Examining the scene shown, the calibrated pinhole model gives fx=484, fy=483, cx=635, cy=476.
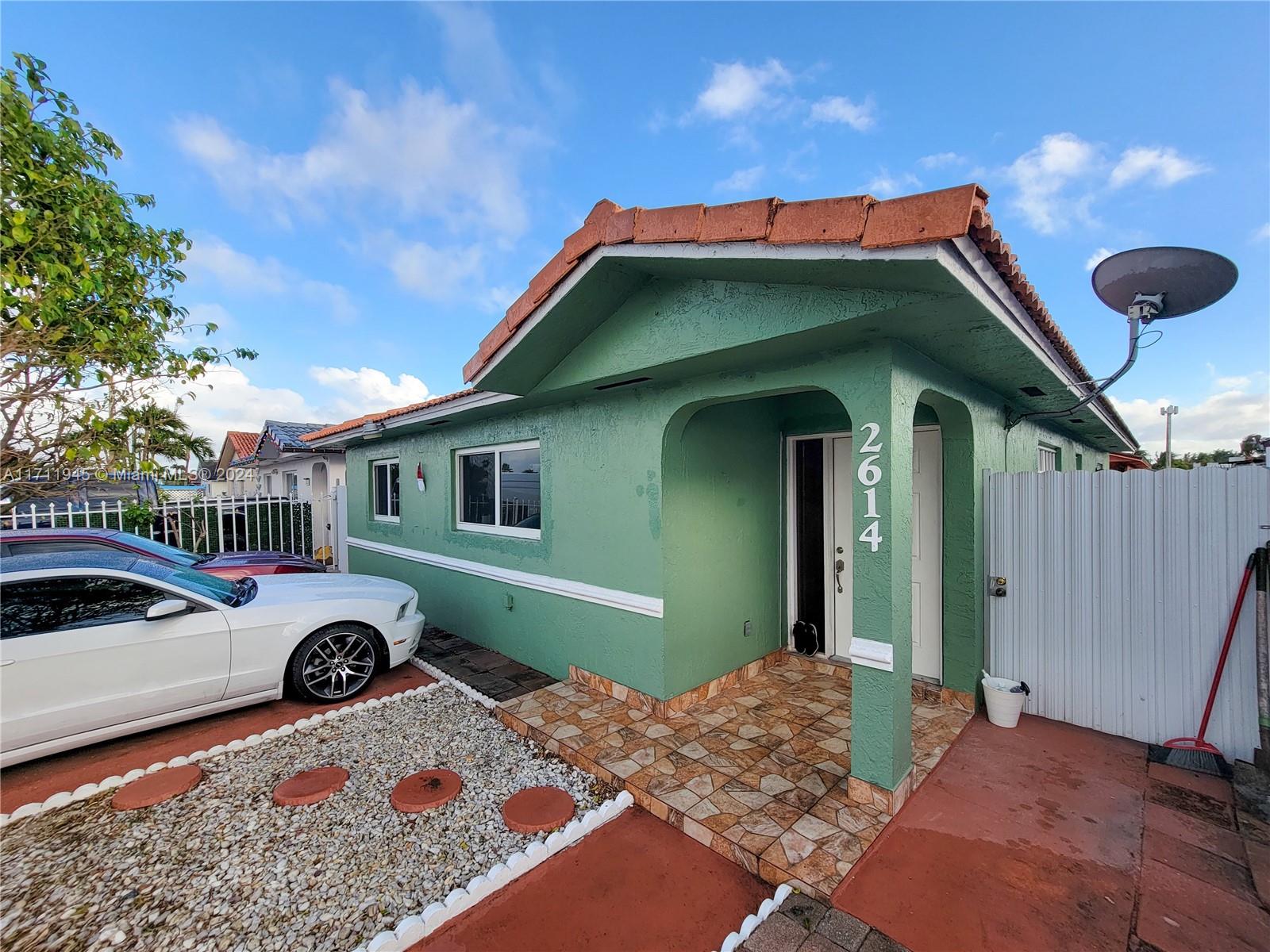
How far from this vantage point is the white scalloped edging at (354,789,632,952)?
227 centimetres

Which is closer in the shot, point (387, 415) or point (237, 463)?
point (387, 415)

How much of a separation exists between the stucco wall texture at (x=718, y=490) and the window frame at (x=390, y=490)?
8.02 feet

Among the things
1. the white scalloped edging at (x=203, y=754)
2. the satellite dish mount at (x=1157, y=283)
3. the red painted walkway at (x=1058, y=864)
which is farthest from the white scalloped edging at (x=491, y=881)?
the satellite dish mount at (x=1157, y=283)

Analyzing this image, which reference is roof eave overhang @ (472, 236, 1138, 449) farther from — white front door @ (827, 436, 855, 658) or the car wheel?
the car wheel

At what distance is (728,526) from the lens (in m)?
5.00

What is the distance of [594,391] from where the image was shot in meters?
4.85

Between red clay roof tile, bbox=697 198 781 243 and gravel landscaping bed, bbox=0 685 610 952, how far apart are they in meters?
3.72

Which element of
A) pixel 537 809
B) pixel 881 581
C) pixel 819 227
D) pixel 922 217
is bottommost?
pixel 537 809

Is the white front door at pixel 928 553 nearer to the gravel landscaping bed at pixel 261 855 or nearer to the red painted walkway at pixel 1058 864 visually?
the red painted walkway at pixel 1058 864

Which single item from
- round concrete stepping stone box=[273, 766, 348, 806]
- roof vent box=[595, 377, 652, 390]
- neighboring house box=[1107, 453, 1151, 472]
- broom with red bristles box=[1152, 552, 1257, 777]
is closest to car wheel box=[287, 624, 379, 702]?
round concrete stepping stone box=[273, 766, 348, 806]

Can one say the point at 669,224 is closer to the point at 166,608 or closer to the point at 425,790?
the point at 425,790

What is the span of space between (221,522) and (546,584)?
8834 millimetres

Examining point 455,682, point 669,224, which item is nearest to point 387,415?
point 455,682

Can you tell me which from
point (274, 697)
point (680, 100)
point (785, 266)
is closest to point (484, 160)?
point (680, 100)
